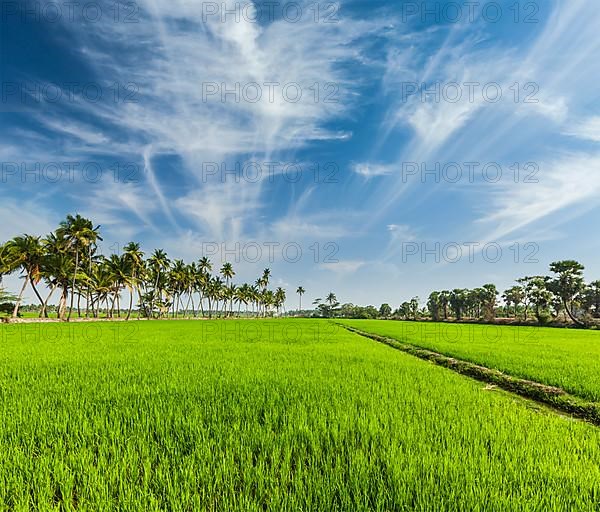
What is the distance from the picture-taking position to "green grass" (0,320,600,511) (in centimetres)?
276

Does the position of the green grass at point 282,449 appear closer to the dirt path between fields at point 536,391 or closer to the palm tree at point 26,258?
the dirt path between fields at point 536,391

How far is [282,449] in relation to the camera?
12.2 ft

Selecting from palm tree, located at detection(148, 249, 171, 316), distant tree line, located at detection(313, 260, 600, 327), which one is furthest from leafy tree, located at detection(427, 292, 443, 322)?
palm tree, located at detection(148, 249, 171, 316)

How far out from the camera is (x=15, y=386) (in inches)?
247

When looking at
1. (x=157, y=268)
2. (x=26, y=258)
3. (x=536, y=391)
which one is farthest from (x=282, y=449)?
(x=157, y=268)

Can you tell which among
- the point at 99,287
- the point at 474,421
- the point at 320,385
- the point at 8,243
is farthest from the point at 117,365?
the point at 99,287

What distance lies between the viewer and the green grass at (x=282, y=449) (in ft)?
9.04

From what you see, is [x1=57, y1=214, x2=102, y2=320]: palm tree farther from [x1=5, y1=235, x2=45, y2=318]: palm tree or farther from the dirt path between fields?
the dirt path between fields

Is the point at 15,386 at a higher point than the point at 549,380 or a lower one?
higher

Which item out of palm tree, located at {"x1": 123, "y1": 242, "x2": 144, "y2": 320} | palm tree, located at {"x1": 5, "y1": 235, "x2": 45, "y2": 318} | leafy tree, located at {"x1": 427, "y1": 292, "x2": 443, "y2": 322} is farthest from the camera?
leafy tree, located at {"x1": 427, "y1": 292, "x2": 443, "y2": 322}

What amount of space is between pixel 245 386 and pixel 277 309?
141425mm

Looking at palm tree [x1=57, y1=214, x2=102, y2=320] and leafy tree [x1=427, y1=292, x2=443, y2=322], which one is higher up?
palm tree [x1=57, y1=214, x2=102, y2=320]

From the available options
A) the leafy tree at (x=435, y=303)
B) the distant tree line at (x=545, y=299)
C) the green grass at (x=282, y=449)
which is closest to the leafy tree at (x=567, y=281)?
the distant tree line at (x=545, y=299)

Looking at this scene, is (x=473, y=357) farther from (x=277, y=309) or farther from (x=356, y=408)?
(x=277, y=309)
